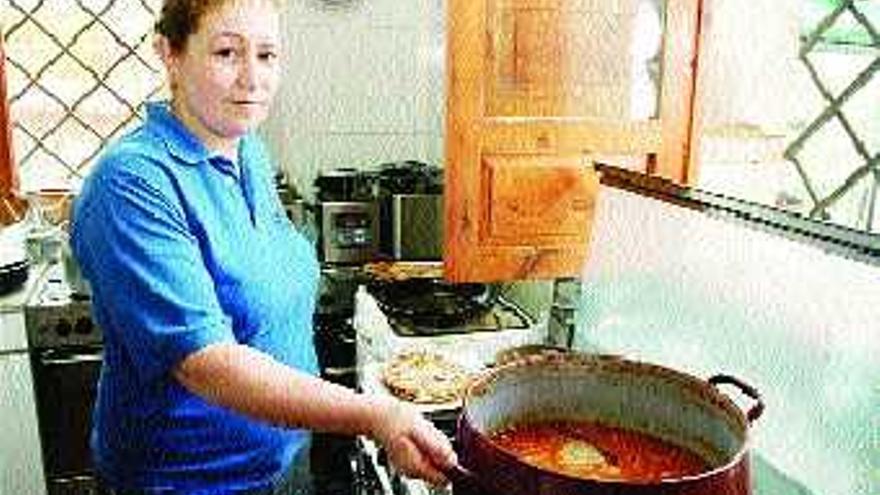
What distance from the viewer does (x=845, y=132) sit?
2338mm

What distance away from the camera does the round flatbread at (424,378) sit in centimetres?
158

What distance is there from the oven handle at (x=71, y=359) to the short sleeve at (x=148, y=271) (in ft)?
4.45

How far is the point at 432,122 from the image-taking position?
3006 mm

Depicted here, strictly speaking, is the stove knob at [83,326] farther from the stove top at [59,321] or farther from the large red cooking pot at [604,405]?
the large red cooking pot at [604,405]

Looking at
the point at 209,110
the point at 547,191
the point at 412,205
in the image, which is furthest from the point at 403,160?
the point at 209,110

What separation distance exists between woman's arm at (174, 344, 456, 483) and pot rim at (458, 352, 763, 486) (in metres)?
0.05

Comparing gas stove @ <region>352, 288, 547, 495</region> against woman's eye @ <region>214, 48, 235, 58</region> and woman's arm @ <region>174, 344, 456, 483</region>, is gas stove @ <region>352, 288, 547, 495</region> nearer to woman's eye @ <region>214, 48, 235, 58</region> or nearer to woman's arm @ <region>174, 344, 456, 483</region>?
woman's arm @ <region>174, 344, 456, 483</region>

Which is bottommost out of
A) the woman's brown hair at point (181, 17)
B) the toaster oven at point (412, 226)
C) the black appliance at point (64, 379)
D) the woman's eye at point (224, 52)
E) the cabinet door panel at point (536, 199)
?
the black appliance at point (64, 379)

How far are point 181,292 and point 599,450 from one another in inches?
20.9

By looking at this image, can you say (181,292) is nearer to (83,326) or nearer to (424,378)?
(424,378)

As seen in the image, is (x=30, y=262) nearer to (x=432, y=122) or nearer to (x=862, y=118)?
(x=432, y=122)

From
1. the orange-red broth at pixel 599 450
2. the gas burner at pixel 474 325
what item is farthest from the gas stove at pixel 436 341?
the orange-red broth at pixel 599 450

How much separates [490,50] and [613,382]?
1.12m

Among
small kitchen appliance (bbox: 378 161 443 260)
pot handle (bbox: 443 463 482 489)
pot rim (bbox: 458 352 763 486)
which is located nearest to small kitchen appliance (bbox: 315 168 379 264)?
small kitchen appliance (bbox: 378 161 443 260)
